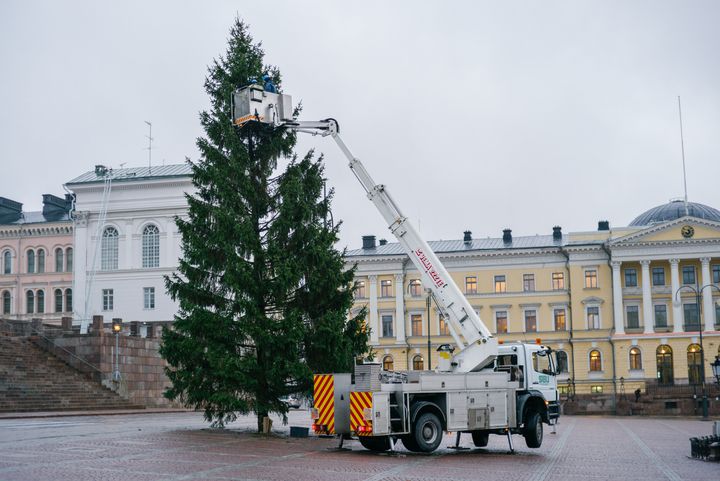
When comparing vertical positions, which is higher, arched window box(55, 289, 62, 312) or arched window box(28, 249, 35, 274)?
arched window box(28, 249, 35, 274)

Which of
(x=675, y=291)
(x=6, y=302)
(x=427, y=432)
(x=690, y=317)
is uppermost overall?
(x=6, y=302)

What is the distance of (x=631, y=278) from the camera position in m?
80.6

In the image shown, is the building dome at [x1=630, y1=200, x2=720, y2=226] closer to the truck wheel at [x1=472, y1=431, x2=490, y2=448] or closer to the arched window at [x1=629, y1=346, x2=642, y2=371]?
the arched window at [x1=629, y1=346, x2=642, y2=371]

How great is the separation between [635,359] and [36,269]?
57882 millimetres

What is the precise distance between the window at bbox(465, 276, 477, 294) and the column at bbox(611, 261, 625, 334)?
42.2 feet

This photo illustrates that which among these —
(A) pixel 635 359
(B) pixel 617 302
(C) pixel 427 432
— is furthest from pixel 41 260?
(C) pixel 427 432

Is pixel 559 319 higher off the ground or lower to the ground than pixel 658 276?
lower

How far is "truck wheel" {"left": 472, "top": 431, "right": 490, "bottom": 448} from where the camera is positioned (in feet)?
81.9

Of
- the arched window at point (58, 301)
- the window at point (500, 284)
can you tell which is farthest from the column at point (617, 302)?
the arched window at point (58, 301)

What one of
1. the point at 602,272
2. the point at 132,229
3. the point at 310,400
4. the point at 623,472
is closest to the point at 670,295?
the point at 602,272

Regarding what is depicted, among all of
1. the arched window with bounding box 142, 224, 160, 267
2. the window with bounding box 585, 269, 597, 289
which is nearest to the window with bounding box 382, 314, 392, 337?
the window with bounding box 585, 269, 597, 289

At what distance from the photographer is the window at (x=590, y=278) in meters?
80.9

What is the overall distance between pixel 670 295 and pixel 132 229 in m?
49.1

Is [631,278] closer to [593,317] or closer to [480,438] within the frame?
[593,317]
